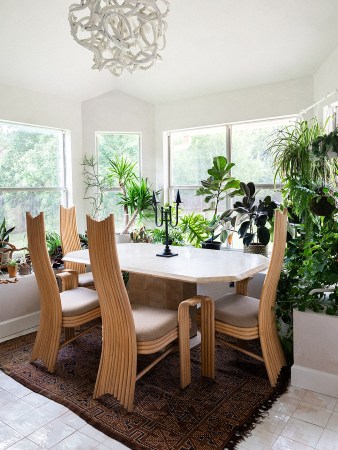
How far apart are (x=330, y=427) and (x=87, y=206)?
3696 mm

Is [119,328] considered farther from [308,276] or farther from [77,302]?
[308,276]

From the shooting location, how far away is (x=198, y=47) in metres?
3.81

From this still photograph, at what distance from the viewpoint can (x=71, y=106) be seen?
468cm

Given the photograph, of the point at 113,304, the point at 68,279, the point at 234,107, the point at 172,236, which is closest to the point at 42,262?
the point at 68,279

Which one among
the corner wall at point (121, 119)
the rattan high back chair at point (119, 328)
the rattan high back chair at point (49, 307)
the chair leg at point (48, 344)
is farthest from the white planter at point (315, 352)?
the corner wall at point (121, 119)

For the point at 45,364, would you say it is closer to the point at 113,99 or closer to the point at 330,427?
the point at 330,427

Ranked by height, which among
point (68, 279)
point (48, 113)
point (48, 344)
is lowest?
point (48, 344)

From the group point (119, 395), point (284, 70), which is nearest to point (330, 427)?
point (119, 395)

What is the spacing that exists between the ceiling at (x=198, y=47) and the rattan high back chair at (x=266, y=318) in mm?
1798

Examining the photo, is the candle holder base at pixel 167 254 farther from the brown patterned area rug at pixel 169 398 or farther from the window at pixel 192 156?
the window at pixel 192 156

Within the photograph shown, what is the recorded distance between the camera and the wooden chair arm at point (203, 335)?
97.0 inches

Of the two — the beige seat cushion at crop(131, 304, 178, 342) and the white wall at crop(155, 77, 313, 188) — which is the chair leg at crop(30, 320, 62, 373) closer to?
the beige seat cushion at crop(131, 304, 178, 342)

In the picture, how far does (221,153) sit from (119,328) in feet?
9.99

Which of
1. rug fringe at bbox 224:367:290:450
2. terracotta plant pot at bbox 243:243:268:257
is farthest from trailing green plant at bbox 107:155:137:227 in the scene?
rug fringe at bbox 224:367:290:450
